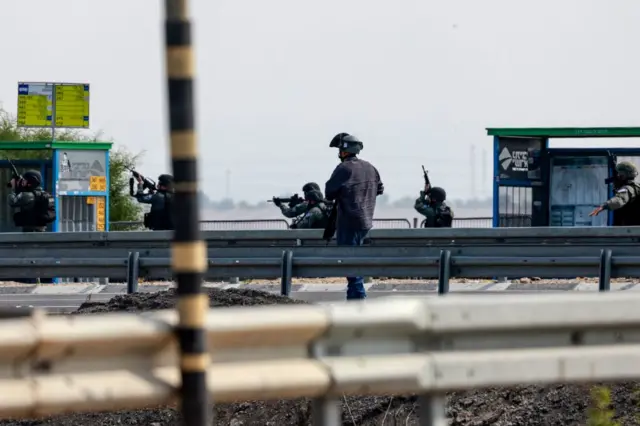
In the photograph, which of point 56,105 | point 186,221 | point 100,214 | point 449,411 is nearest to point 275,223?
point 100,214

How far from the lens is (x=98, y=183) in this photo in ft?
94.4

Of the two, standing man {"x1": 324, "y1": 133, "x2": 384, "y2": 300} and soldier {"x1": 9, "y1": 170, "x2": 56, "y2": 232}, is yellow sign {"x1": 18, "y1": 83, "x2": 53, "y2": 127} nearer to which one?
soldier {"x1": 9, "y1": 170, "x2": 56, "y2": 232}

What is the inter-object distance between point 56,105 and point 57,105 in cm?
6

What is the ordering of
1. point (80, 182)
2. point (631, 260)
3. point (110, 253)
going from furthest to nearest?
1. point (80, 182)
2. point (110, 253)
3. point (631, 260)

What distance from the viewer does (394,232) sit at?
22.6 m

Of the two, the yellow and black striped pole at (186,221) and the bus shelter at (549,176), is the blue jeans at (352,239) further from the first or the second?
the yellow and black striped pole at (186,221)

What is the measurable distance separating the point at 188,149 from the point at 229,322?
2.26ft

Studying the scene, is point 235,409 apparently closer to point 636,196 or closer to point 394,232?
point 636,196

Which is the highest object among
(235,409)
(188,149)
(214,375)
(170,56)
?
(170,56)

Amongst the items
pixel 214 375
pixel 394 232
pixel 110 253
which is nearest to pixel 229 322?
pixel 214 375

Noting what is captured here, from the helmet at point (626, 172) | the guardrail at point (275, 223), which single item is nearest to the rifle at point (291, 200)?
the guardrail at point (275, 223)

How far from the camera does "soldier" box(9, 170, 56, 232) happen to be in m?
23.8

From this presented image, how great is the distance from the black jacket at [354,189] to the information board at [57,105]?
2652 centimetres

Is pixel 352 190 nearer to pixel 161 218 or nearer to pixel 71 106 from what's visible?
pixel 161 218
